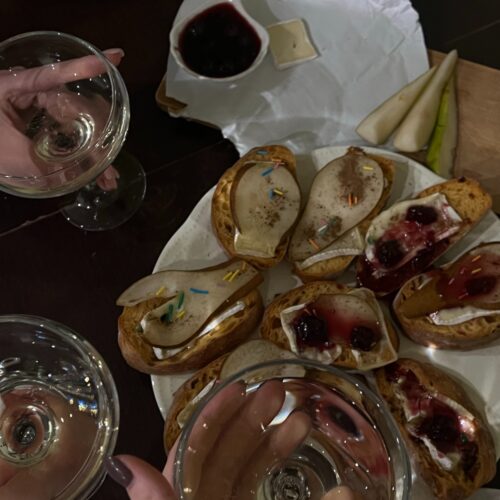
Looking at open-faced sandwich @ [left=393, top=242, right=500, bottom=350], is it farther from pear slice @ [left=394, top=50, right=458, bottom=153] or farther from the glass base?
the glass base

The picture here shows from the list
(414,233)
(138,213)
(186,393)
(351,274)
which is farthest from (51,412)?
(414,233)

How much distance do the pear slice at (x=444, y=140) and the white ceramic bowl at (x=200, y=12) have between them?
0.36 metres

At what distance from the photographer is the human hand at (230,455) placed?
832mm

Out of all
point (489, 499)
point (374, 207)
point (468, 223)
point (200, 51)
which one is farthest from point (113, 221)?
→ point (489, 499)

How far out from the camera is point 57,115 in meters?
1.23

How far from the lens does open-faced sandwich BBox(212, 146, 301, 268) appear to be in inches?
47.4

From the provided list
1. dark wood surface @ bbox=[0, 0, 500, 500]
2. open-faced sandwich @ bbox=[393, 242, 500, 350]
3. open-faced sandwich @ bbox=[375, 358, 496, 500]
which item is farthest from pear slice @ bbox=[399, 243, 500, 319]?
dark wood surface @ bbox=[0, 0, 500, 500]

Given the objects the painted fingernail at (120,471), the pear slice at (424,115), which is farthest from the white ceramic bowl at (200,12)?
the painted fingernail at (120,471)

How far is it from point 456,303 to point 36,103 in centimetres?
80

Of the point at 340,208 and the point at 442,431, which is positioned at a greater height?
the point at 340,208

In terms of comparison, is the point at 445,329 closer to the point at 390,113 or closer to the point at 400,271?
the point at 400,271

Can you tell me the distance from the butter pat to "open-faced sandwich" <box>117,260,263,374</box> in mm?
445

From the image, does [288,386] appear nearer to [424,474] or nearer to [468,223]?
[424,474]

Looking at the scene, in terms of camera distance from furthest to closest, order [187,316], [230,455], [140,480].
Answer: [187,316], [230,455], [140,480]
